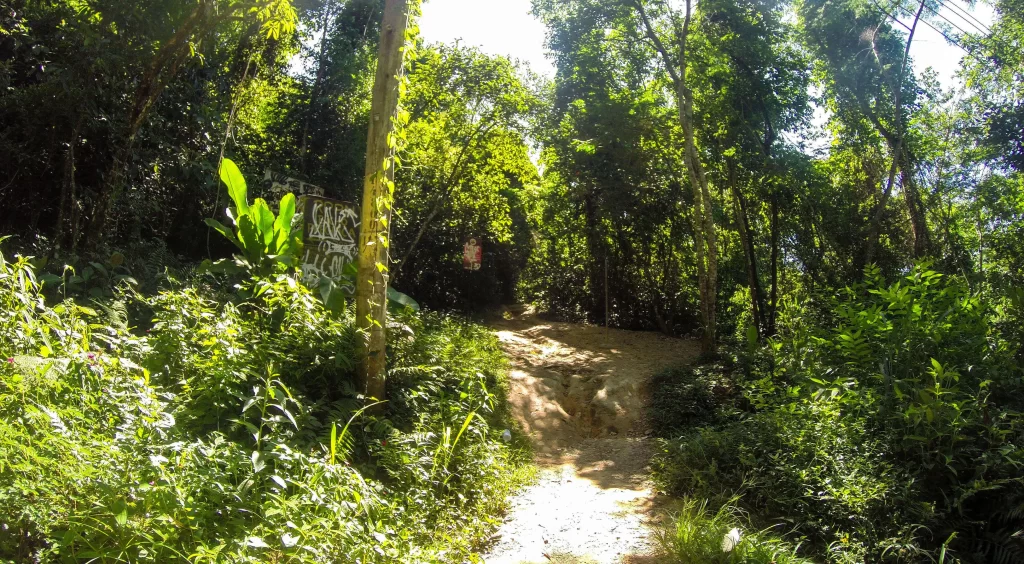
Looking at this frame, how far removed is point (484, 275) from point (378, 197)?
1033 cm

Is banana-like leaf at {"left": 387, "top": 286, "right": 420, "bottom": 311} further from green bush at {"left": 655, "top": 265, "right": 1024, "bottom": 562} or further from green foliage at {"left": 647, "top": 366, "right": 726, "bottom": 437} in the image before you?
green foliage at {"left": 647, "top": 366, "right": 726, "bottom": 437}

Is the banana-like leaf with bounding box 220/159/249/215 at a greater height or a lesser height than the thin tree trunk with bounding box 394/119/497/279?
lesser

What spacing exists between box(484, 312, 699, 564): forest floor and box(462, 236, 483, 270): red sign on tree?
1.35 metres

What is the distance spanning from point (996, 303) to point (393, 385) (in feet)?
23.2

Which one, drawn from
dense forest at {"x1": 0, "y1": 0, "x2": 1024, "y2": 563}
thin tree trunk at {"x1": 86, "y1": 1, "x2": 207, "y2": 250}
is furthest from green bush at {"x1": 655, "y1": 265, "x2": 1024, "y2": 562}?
thin tree trunk at {"x1": 86, "y1": 1, "x2": 207, "y2": 250}

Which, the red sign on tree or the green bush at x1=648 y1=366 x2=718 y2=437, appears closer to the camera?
the green bush at x1=648 y1=366 x2=718 y2=437

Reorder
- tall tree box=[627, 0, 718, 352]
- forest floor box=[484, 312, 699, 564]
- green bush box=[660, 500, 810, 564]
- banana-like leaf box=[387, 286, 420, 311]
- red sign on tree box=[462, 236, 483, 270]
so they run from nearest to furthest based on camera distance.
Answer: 1. green bush box=[660, 500, 810, 564]
2. forest floor box=[484, 312, 699, 564]
3. banana-like leaf box=[387, 286, 420, 311]
4. tall tree box=[627, 0, 718, 352]
5. red sign on tree box=[462, 236, 483, 270]

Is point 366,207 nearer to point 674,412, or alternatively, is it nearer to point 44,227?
point 674,412

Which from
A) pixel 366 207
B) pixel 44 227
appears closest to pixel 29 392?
pixel 366 207

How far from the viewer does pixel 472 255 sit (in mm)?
14250

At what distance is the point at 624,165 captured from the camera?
559 inches

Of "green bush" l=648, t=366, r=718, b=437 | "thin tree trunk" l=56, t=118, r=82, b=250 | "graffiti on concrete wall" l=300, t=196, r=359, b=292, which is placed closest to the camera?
"graffiti on concrete wall" l=300, t=196, r=359, b=292

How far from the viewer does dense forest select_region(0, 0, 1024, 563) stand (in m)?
3.48

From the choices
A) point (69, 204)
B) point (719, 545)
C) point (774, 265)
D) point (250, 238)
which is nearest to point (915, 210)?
point (774, 265)
